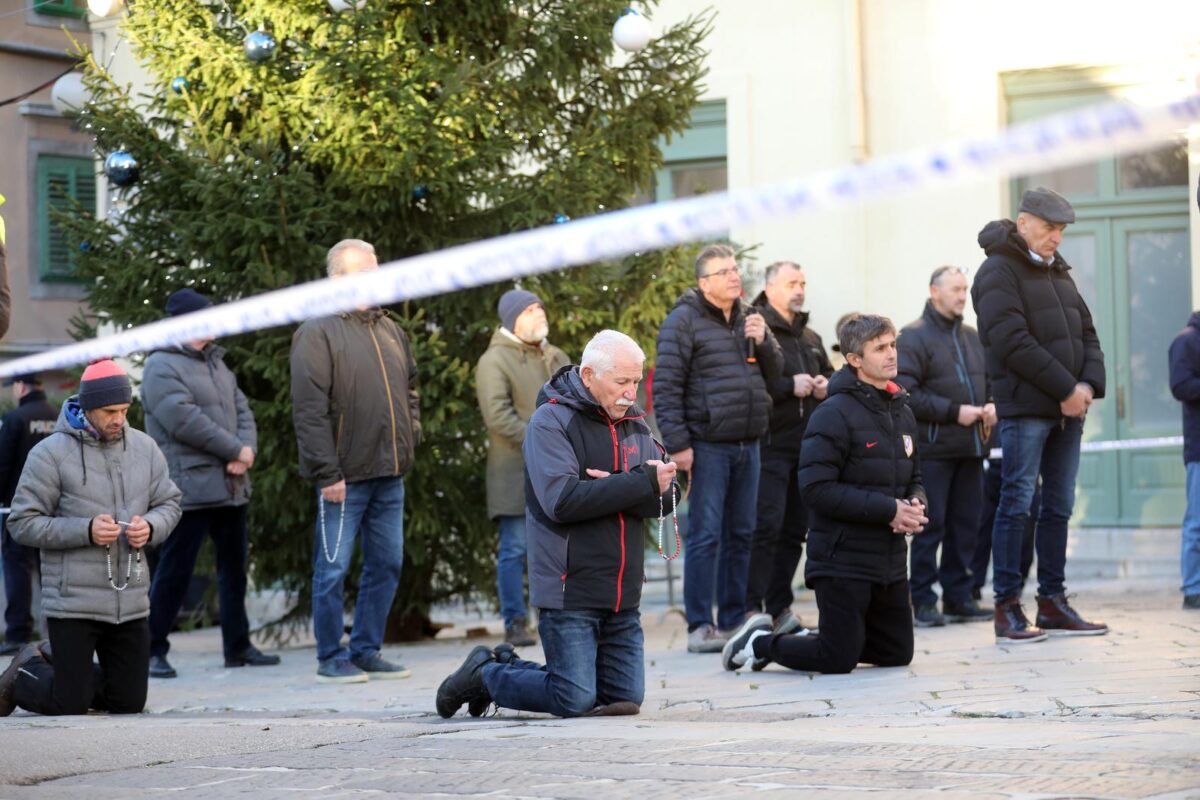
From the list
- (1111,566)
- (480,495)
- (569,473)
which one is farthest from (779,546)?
(1111,566)

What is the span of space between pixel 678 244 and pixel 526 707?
5.02 meters

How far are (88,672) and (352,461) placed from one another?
1.72 m

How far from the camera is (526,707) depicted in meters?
7.35

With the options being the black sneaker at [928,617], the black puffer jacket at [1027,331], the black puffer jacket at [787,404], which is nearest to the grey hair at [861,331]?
the black puffer jacket at [1027,331]

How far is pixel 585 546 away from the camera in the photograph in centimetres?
732

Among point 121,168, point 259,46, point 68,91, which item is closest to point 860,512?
point 259,46

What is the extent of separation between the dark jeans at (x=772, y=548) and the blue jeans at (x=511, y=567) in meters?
1.31

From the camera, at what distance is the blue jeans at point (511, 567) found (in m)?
10.6

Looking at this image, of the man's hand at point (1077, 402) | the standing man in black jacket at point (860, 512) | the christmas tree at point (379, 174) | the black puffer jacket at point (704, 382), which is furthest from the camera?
the christmas tree at point (379, 174)

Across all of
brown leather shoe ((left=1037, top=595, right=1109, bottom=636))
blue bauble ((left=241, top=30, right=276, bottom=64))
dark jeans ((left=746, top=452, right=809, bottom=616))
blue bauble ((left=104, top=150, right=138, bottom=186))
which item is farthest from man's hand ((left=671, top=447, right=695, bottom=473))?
blue bauble ((left=104, top=150, right=138, bottom=186))

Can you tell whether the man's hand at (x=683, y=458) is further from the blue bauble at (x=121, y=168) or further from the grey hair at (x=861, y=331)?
the blue bauble at (x=121, y=168)

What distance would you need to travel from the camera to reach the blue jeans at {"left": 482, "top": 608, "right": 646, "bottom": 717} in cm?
726

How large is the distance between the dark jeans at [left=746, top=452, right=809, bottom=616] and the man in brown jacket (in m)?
2.12

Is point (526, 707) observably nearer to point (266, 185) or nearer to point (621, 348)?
point (621, 348)
